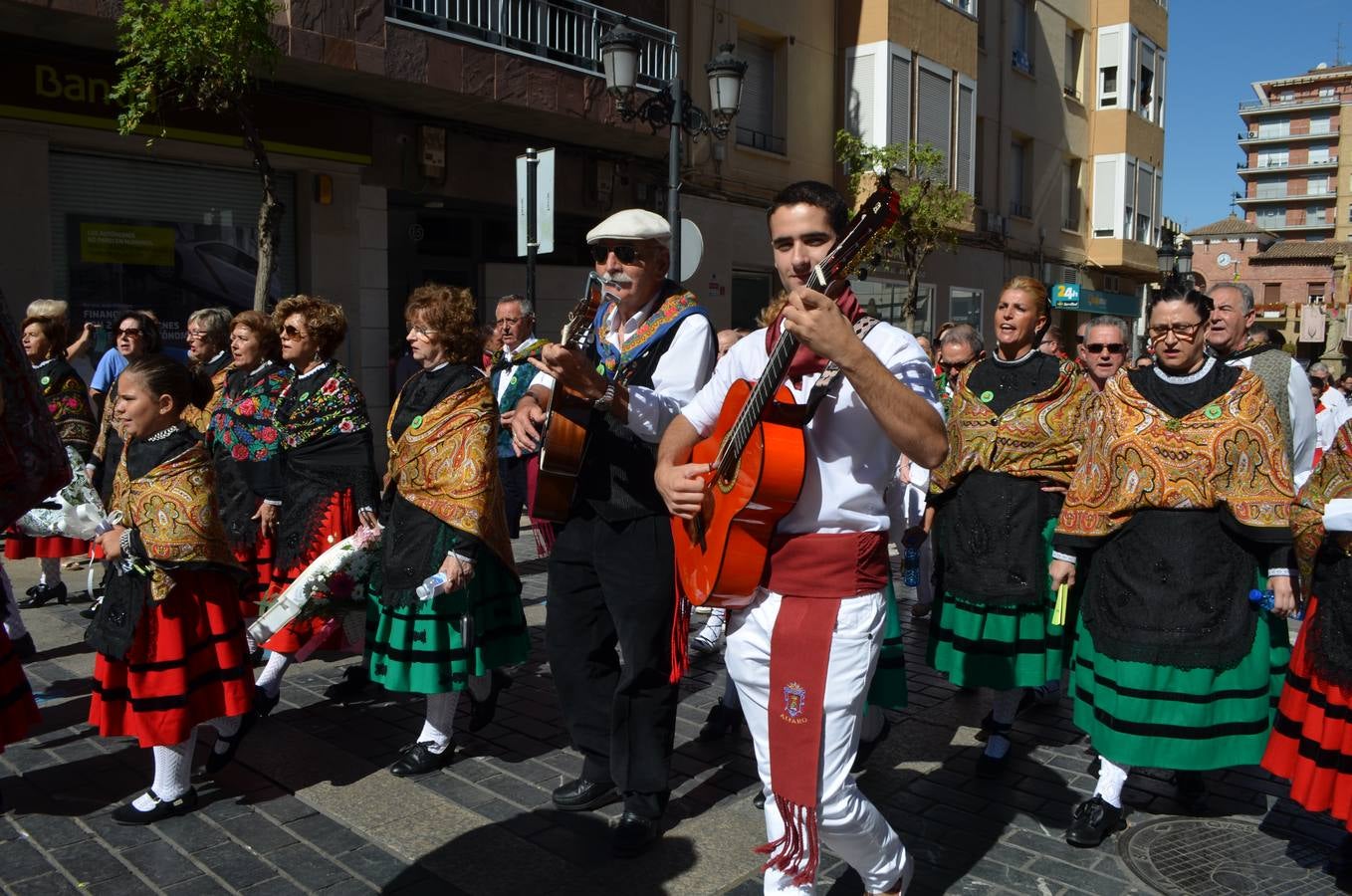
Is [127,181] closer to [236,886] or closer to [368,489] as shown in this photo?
[368,489]

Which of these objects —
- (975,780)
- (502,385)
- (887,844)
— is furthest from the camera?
(502,385)

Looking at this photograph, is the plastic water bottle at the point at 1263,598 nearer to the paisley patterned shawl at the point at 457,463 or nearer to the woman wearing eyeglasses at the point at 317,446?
the paisley patterned shawl at the point at 457,463

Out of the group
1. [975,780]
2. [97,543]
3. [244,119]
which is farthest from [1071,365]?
[244,119]

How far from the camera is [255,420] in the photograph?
5.57 meters

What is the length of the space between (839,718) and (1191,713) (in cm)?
178

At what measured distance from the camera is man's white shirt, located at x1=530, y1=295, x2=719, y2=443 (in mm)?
3613

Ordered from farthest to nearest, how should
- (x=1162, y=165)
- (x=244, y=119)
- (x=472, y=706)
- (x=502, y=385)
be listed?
(x=1162, y=165) < (x=244, y=119) < (x=502, y=385) < (x=472, y=706)

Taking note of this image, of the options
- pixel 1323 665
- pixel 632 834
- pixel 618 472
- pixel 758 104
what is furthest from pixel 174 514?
pixel 758 104

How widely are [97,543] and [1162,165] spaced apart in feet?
116

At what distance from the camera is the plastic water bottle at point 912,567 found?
7680 mm

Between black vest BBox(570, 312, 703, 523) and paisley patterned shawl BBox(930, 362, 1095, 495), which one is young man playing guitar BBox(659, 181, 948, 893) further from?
paisley patterned shawl BBox(930, 362, 1095, 495)

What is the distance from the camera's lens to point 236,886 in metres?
3.59

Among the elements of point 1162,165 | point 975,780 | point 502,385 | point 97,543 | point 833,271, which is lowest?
point 975,780

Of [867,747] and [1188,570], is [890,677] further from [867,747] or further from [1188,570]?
[1188,570]
